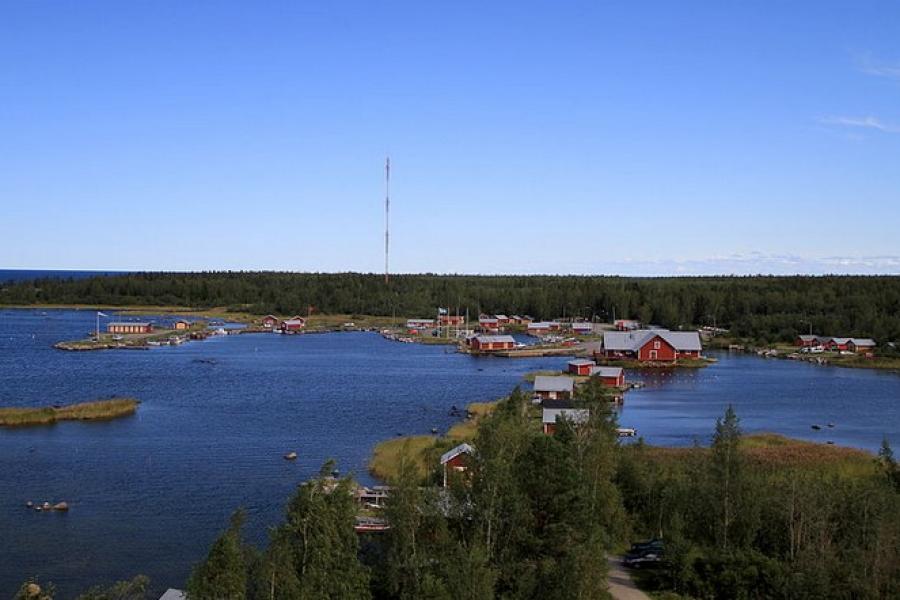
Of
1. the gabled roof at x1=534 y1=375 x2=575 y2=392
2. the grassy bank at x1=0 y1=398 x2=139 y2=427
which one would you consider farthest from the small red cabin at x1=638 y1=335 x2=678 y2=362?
the grassy bank at x1=0 y1=398 x2=139 y2=427

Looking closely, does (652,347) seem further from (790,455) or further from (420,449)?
(420,449)

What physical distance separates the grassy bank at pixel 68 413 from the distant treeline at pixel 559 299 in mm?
29534

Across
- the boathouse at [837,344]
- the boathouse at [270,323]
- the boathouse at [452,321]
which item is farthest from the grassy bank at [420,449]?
the boathouse at [270,323]

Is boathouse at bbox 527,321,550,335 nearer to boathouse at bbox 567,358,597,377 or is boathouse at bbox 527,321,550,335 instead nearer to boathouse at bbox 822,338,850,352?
boathouse at bbox 822,338,850,352

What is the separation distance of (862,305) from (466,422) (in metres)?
28.7

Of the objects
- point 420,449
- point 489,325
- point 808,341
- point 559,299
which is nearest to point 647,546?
point 420,449

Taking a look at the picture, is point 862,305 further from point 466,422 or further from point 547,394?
point 466,422

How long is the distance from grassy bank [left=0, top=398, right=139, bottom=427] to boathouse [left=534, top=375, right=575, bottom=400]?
30.5 ft

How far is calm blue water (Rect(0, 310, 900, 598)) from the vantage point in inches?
468

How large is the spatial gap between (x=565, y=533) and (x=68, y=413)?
1511cm

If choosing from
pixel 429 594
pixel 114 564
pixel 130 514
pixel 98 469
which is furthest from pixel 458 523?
pixel 98 469

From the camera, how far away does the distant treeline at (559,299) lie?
42.5 metres

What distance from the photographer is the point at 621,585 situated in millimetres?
9359

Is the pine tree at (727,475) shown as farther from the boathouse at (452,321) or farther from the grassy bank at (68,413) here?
the boathouse at (452,321)
